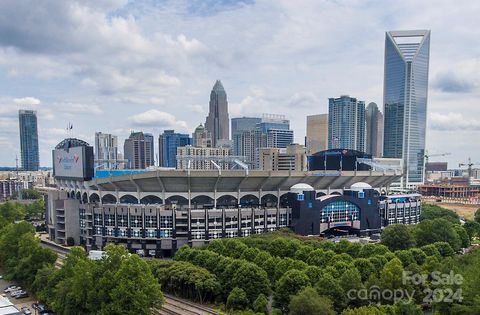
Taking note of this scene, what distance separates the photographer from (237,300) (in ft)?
137

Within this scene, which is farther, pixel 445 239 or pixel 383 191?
pixel 383 191

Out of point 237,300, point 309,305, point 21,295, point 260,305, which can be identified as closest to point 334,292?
point 309,305

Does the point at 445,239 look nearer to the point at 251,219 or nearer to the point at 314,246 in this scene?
the point at 314,246

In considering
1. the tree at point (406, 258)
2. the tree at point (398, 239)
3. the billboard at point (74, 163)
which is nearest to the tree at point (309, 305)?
the tree at point (406, 258)

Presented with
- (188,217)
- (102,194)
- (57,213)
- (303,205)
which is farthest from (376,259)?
(57,213)

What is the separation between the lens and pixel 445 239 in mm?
65875

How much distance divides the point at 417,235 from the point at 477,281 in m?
34.8

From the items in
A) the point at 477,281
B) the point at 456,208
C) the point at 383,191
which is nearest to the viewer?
the point at 477,281

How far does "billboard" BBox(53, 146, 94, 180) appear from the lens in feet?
297

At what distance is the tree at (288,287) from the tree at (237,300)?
3.88 meters

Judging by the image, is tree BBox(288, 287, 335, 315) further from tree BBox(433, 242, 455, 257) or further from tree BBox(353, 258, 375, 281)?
tree BBox(433, 242, 455, 257)

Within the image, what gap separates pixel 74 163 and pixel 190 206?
36933mm

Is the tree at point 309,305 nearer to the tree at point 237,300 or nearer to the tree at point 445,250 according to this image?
the tree at point 237,300

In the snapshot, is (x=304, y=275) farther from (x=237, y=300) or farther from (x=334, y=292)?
(x=237, y=300)
